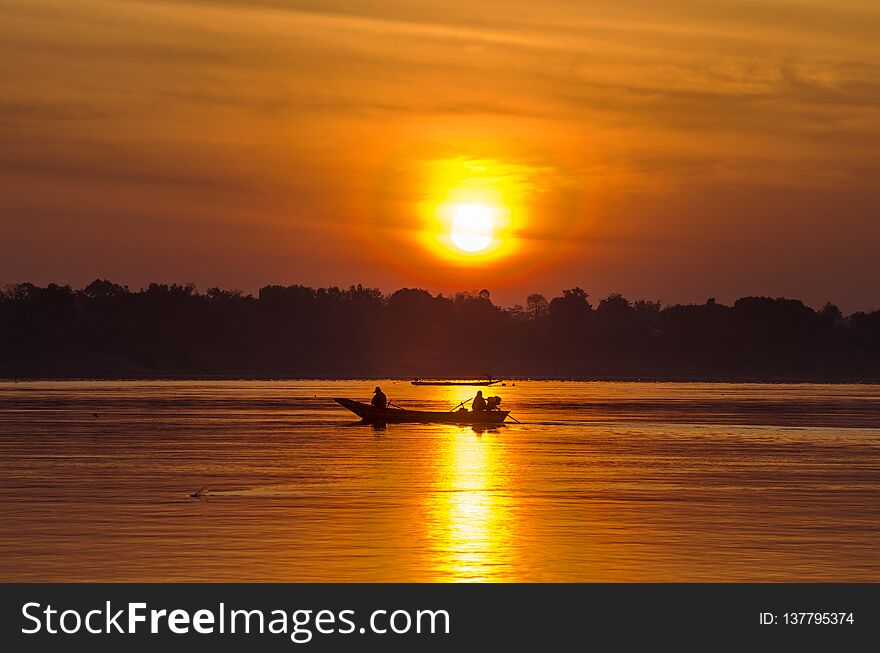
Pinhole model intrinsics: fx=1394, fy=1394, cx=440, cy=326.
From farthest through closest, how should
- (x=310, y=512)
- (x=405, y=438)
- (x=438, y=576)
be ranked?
(x=405, y=438) < (x=310, y=512) < (x=438, y=576)

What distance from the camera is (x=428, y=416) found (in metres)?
90.1

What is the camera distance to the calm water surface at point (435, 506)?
98.2ft

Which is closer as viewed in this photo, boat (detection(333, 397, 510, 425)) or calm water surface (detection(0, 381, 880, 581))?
calm water surface (detection(0, 381, 880, 581))

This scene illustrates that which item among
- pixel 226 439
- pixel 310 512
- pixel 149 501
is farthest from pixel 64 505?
pixel 226 439

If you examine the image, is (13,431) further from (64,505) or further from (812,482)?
(812,482)

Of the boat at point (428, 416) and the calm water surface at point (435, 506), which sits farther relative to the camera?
the boat at point (428, 416)

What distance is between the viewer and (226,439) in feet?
242

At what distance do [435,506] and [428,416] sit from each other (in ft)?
159

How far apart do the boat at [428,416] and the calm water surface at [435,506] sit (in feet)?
22.9

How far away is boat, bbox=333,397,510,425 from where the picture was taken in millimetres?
87750

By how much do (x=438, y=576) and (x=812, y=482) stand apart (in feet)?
81.7

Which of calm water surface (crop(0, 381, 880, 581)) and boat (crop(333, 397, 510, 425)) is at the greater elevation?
boat (crop(333, 397, 510, 425))

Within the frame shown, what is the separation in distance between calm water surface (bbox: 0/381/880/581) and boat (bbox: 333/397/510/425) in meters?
6.98

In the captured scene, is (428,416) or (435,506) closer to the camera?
(435,506)
